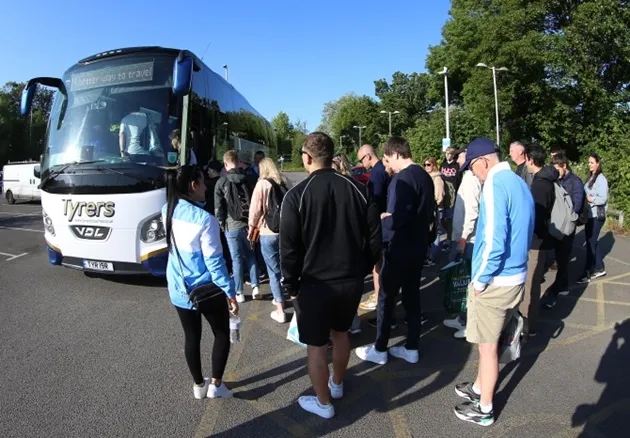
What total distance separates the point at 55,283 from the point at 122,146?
260 cm

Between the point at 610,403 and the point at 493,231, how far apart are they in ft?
5.77

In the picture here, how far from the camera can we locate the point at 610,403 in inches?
134

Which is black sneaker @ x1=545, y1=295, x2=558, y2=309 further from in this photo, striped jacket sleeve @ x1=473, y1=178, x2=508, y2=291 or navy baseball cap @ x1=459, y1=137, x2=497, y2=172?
navy baseball cap @ x1=459, y1=137, x2=497, y2=172

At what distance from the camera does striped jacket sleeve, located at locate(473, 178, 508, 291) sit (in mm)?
2934

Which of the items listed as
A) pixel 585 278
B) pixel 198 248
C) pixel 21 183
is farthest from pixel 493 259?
pixel 21 183

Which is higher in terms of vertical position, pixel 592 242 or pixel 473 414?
pixel 592 242

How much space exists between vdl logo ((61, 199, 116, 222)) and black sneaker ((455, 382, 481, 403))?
4484mm

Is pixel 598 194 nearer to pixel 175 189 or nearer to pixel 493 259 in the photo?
pixel 493 259

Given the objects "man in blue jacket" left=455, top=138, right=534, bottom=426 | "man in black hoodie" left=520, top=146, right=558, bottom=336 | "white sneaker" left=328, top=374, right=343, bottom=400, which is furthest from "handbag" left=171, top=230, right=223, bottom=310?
"man in black hoodie" left=520, top=146, right=558, bottom=336

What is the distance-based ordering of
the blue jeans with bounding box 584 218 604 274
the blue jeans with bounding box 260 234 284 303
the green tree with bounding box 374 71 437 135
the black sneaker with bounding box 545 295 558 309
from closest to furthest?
1. the blue jeans with bounding box 260 234 284 303
2. the black sneaker with bounding box 545 295 558 309
3. the blue jeans with bounding box 584 218 604 274
4. the green tree with bounding box 374 71 437 135

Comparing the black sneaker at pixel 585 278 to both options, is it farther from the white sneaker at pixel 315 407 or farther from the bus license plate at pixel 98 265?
the bus license plate at pixel 98 265

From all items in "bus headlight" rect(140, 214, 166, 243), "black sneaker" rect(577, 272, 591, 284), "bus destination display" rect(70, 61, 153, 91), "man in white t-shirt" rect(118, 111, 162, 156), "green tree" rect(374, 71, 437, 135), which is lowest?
"black sneaker" rect(577, 272, 591, 284)

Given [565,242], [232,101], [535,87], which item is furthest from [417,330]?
[535,87]

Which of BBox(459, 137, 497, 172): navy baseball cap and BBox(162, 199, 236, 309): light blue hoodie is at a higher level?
BBox(459, 137, 497, 172): navy baseball cap
